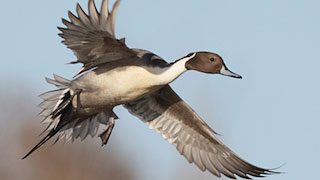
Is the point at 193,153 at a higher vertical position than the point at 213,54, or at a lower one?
lower

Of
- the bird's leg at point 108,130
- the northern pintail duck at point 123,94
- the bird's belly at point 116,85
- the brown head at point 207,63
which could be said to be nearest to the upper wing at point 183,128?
the northern pintail duck at point 123,94

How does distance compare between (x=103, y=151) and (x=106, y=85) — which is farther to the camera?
(x=103, y=151)

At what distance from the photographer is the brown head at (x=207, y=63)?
Answer: 8992 millimetres

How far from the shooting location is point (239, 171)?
9.50m

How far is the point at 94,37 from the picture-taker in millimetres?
8812

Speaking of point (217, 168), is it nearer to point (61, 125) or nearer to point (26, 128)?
point (61, 125)

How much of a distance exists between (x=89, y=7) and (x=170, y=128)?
4.83 ft

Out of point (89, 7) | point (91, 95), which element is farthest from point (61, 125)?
point (89, 7)

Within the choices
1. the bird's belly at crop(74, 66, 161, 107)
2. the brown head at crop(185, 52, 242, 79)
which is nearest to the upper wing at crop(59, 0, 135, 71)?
the bird's belly at crop(74, 66, 161, 107)

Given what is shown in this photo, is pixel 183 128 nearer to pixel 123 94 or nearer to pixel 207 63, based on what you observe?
pixel 207 63

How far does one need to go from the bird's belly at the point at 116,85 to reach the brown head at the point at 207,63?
0.97 feet

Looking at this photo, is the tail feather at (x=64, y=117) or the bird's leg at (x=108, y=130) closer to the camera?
the tail feather at (x=64, y=117)

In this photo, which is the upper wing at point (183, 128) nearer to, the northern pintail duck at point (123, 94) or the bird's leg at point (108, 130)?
the northern pintail duck at point (123, 94)

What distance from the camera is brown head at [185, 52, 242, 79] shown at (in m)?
8.99
